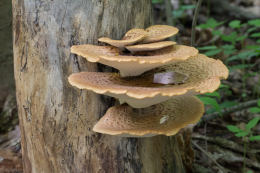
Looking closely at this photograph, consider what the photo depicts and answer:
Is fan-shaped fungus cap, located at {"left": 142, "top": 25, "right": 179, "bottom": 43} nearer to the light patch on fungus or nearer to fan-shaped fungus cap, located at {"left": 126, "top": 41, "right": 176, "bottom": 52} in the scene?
fan-shaped fungus cap, located at {"left": 126, "top": 41, "right": 176, "bottom": 52}

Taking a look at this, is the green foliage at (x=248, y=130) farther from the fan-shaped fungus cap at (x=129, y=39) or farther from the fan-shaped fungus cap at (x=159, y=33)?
the fan-shaped fungus cap at (x=129, y=39)

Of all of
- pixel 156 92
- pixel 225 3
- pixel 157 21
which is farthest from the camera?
pixel 225 3

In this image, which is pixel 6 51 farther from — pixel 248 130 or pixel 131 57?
pixel 248 130

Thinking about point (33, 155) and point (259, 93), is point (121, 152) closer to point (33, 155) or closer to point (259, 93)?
point (33, 155)

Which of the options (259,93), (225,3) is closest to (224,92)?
(259,93)

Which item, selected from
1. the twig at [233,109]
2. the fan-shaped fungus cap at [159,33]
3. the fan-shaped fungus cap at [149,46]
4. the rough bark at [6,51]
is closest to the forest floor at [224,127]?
the twig at [233,109]
